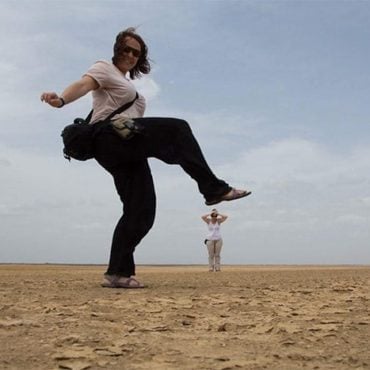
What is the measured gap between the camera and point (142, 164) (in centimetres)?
535

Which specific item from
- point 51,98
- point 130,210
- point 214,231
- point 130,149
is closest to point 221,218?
point 214,231

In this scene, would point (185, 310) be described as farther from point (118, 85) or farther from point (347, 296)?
point (118, 85)

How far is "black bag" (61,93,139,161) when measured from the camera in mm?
4863

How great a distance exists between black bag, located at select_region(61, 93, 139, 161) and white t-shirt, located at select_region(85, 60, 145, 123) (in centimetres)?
16

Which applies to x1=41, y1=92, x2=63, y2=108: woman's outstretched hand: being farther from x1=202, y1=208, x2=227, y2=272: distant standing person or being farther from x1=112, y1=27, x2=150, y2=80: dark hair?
x1=202, y1=208, x2=227, y2=272: distant standing person

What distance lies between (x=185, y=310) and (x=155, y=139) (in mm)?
1713

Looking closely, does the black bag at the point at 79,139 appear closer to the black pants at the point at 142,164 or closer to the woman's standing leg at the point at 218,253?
the black pants at the point at 142,164

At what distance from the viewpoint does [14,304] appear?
3.93m

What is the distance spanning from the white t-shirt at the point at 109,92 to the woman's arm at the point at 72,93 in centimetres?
6

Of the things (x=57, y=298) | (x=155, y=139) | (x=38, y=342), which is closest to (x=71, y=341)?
(x=38, y=342)

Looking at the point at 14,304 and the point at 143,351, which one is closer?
the point at 143,351

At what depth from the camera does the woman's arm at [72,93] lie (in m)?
4.73

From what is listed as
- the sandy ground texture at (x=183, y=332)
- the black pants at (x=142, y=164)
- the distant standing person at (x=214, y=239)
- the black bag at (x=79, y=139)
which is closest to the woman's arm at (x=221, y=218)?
the distant standing person at (x=214, y=239)

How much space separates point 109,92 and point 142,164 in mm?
715
